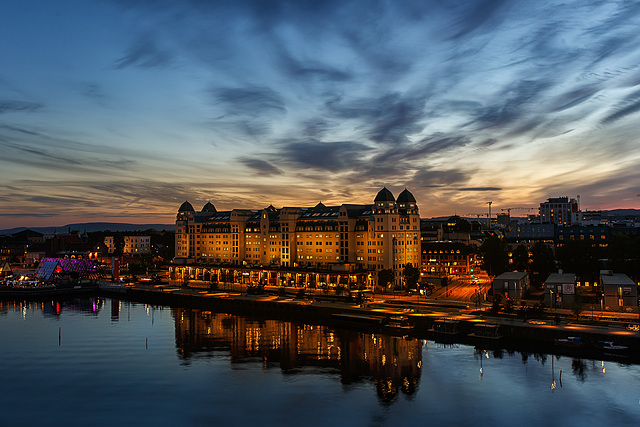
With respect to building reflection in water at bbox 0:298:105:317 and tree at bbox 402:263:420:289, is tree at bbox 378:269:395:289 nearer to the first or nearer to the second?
tree at bbox 402:263:420:289

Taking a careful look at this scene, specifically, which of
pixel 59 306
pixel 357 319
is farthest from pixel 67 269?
pixel 357 319

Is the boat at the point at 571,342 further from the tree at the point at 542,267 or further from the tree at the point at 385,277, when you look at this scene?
the tree at the point at 542,267

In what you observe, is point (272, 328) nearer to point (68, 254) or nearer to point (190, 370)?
point (190, 370)

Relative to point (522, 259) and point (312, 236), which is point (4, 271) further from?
point (522, 259)

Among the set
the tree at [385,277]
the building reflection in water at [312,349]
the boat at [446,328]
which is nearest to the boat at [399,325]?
the building reflection in water at [312,349]

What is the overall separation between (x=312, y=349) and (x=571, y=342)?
35059 mm

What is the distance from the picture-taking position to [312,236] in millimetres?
129250

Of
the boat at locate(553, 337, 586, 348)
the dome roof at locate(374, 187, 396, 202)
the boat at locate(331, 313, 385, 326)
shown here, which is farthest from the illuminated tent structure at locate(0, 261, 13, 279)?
the boat at locate(553, 337, 586, 348)

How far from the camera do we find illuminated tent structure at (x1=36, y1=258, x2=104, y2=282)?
148m

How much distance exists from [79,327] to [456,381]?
65866mm

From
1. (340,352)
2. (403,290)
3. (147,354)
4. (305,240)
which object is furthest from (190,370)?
(305,240)

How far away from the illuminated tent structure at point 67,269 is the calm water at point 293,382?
75744 millimetres

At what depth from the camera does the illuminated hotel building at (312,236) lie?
390 ft

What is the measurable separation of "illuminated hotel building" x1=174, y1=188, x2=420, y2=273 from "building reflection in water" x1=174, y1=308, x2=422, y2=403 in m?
38.1
